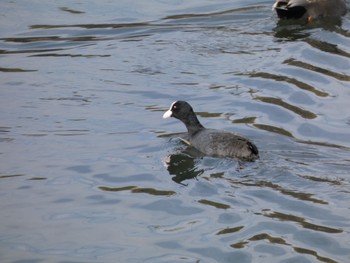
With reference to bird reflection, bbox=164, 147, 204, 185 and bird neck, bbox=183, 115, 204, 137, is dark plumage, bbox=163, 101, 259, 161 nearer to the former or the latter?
bird neck, bbox=183, 115, 204, 137

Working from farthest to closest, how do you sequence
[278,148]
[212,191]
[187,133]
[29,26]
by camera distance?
1. [29,26]
2. [187,133]
3. [278,148]
4. [212,191]

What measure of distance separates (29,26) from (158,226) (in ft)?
27.5

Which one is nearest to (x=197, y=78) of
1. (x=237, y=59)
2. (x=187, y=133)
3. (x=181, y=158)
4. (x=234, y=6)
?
(x=237, y=59)

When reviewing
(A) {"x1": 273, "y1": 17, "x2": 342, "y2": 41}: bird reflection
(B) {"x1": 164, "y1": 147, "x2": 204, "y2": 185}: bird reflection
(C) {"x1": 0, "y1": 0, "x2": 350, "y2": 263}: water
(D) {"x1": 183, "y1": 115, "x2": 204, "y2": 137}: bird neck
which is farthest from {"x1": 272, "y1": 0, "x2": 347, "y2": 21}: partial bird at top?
(B) {"x1": 164, "y1": 147, "x2": 204, "y2": 185}: bird reflection

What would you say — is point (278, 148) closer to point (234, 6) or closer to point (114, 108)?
point (114, 108)

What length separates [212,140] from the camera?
10719 millimetres

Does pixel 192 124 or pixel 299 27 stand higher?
pixel 299 27

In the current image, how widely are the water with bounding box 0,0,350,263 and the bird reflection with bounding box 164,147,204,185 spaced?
2 cm

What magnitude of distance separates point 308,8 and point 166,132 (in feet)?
18.2

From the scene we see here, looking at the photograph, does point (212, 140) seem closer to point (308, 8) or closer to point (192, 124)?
point (192, 124)

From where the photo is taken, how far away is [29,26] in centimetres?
1661

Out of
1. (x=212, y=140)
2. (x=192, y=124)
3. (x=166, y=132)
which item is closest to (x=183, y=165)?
(x=212, y=140)

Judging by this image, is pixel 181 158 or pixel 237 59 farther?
pixel 237 59

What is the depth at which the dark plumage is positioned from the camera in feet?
33.9
